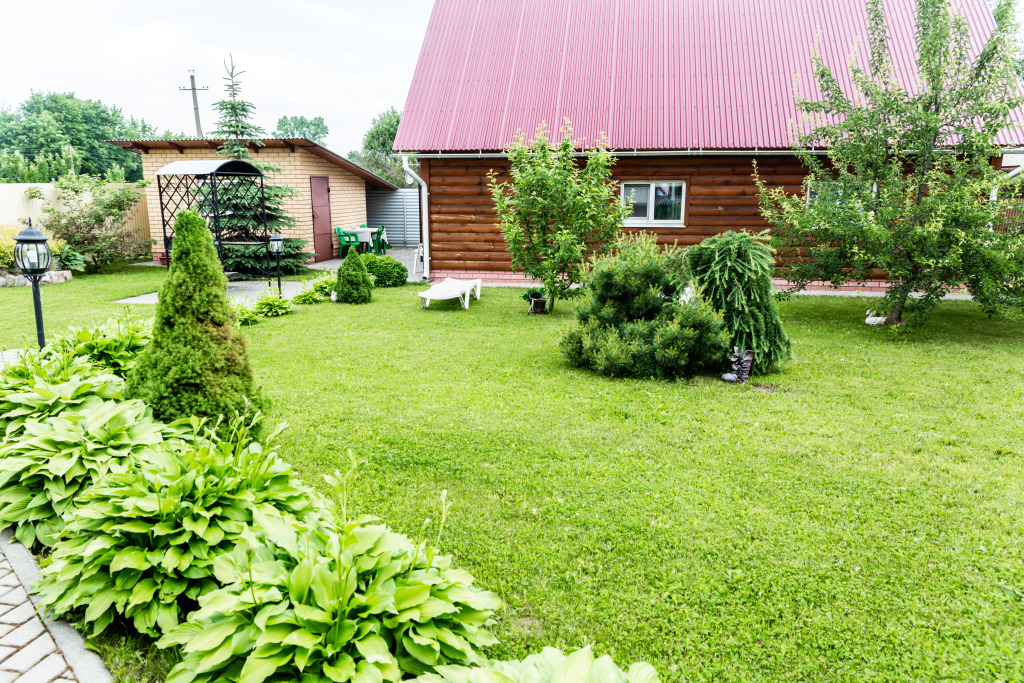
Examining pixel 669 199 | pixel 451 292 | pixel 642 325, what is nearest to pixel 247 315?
pixel 451 292

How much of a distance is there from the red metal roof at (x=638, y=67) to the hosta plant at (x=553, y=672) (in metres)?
12.3

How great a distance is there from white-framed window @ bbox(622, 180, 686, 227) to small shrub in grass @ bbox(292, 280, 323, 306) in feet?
21.4

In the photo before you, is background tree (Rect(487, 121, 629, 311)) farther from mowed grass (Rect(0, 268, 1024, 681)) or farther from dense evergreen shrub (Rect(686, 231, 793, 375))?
dense evergreen shrub (Rect(686, 231, 793, 375))

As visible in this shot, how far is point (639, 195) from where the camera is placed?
46.3ft

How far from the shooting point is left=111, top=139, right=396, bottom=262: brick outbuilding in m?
17.6

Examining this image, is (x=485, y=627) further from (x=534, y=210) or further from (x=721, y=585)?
(x=534, y=210)

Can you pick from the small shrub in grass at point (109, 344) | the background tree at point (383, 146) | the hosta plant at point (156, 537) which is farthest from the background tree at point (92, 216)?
the background tree at point (383, 146)

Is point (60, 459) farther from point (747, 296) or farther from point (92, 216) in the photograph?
point (92, 216)

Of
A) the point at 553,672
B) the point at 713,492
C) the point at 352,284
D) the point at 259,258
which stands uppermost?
the point at 259,258

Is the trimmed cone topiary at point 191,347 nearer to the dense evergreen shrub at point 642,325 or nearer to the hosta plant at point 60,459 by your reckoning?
the hosta plant at point 60,459

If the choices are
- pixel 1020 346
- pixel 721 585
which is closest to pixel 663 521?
pixel 721 585

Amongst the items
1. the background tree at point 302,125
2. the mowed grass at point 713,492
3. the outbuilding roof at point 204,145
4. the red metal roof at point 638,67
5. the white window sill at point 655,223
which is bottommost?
the mowed grass at point 713,492

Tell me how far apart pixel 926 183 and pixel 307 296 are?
10395 mm

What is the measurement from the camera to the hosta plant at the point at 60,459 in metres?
3.65
